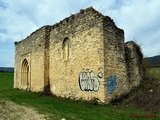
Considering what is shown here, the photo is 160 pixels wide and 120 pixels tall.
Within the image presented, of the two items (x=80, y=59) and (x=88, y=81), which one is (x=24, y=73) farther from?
→ (x=88, y=81)

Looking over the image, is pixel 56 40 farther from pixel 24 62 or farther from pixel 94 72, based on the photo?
pixel 24 62

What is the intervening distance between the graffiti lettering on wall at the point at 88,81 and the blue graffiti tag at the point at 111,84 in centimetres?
56

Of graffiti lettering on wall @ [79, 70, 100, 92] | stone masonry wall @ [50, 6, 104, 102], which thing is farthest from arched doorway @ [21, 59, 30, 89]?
graffiti lettering on wall @ [79, 70, 100, 92]

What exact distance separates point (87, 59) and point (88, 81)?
1.18 meters

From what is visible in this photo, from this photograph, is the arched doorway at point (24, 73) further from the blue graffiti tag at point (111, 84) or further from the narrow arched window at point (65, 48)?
the blue graffiti tag at point (111, 84)

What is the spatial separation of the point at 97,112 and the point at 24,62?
41.9 ft

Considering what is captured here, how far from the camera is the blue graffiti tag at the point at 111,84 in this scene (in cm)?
1018

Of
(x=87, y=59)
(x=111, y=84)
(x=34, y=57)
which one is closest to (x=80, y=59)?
(x=87, y=59)

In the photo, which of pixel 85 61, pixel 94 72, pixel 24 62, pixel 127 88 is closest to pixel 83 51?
pixel 85 61

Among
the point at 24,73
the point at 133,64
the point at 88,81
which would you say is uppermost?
the point at 133,64

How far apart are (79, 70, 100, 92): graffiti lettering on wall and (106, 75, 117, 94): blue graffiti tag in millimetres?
560

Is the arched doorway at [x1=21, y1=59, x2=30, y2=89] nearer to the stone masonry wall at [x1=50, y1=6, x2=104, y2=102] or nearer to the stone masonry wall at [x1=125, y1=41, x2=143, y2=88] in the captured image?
the stone masonry wall at [x1=50, y1=6, x2=104, y2=102]

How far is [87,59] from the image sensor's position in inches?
430

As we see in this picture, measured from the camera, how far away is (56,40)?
1413cm
